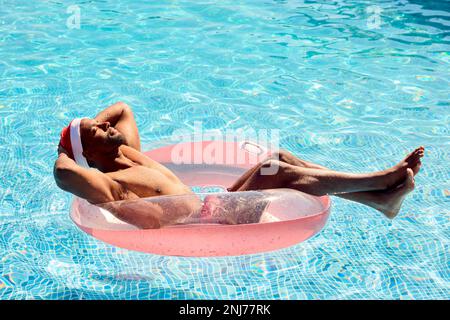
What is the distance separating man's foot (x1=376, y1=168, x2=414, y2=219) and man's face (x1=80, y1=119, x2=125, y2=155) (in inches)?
66.7

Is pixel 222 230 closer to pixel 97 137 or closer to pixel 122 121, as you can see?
pixel 97 137

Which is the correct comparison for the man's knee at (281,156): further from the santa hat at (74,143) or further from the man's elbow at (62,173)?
the man's elbow at (62,173)

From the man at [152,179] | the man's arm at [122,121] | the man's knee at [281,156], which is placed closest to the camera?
the man at [152,179]

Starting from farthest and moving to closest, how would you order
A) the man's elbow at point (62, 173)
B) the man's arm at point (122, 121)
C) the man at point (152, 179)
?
the man's arm at point (122, 121) < the man at point (152, 179) < the man's elbow at point (62, 173)

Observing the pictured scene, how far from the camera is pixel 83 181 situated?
3.74 meters

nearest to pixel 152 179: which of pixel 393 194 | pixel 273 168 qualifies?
pixel 273 168

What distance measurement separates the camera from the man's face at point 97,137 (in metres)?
4.00

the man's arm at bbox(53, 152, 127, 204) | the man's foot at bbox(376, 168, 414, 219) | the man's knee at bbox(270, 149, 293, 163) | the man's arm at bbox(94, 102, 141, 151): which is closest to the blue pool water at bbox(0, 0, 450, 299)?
the man's foot at bbox(376, 168, 414, 219)

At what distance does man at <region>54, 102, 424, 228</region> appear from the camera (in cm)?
382

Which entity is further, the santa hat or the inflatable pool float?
the santa hat

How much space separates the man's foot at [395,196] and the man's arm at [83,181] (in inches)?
65.3

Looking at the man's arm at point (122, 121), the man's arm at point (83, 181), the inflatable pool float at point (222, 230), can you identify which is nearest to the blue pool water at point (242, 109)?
the inflatable pool float at point (222, 230)

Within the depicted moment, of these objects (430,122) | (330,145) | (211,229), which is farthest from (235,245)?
(430,122)

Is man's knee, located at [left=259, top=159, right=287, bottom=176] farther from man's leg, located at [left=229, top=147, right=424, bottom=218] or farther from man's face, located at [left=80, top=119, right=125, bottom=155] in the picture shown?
man's face, located at [left=80, top=119, right=125, bottom=155]
